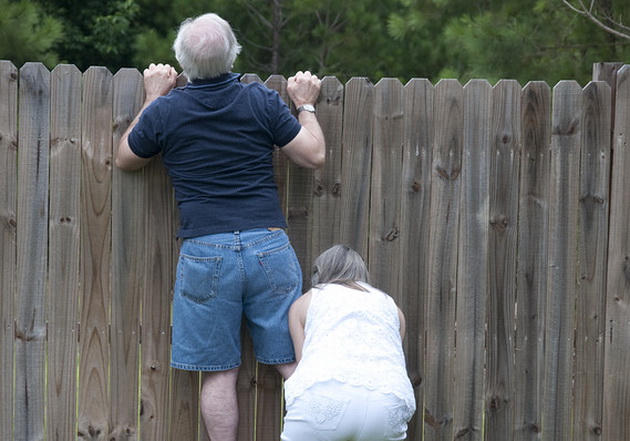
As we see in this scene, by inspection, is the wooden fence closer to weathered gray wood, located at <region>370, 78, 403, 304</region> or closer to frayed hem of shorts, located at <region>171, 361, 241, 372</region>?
weathered gray wood, located at <region>370, 78, 403, 304</region>

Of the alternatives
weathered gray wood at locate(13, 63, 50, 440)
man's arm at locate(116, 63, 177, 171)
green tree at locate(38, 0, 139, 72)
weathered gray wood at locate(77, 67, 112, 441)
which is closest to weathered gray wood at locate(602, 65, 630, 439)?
man's arm at locate(116, 63, 177, 171)

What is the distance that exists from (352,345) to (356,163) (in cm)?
105

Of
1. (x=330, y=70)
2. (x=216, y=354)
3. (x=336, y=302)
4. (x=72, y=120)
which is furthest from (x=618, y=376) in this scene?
(x=330, y=70)

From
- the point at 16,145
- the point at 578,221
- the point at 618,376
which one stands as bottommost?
the point at 618,376

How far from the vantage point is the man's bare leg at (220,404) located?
162 inches

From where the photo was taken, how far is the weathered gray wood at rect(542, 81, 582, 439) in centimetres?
442

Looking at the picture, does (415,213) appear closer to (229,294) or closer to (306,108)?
(306,108)

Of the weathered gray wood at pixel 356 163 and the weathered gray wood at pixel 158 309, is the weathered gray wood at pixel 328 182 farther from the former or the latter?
the weathered gray wood at pixel 158 309

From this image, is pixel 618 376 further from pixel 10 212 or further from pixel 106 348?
pixel 10 212

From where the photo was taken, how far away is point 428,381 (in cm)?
443

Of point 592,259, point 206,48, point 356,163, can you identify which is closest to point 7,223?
point 206,48

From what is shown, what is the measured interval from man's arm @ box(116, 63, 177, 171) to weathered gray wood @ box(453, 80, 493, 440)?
4.56 ft

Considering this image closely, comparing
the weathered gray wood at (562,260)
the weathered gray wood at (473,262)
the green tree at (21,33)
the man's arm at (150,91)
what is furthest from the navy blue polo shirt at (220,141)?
the green tree at (21,33)

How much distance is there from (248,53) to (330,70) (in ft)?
3.72
